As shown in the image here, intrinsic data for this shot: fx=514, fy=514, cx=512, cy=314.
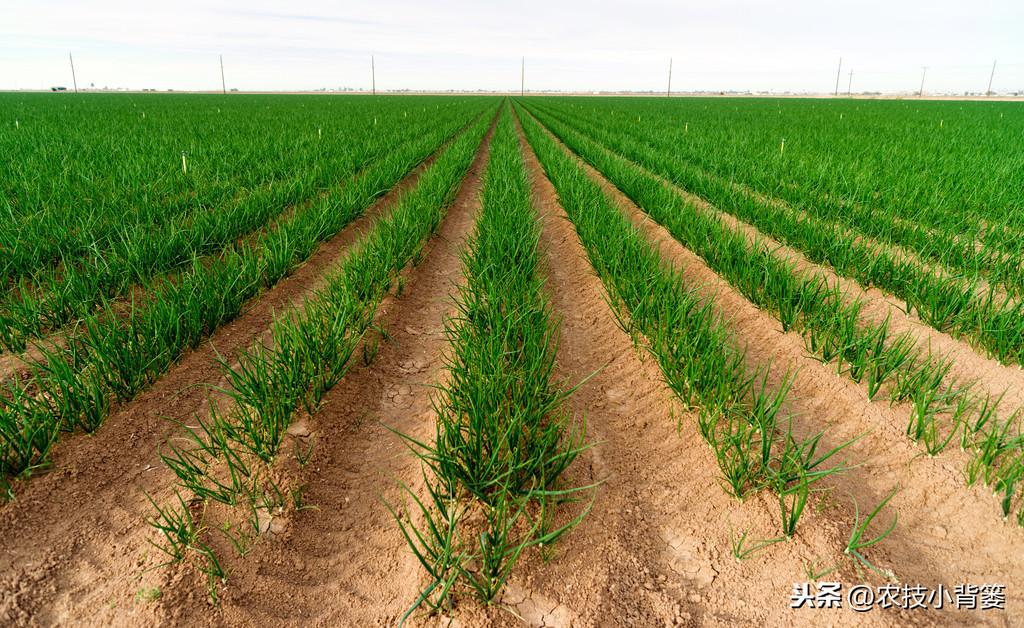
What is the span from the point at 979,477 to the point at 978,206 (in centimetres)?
442

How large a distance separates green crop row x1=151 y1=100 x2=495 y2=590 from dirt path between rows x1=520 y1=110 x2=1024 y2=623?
5.27 ft

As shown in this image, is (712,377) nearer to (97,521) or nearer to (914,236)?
(97,521)

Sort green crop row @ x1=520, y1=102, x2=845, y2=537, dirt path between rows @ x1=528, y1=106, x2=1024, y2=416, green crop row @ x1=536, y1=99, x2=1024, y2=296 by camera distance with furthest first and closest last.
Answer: green crop row @ x1=536, y1=99, x2=1024, y2=296
dirt path between rows @ x1=528, y1=106, x2=1024, y2=416
green crop row @ x1=520, y1=102, x2=845, y2=537

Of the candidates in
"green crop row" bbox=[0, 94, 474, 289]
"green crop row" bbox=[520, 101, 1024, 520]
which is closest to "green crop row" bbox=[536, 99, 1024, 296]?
"green crop row" bbox=[520, 101, 1024, 520]

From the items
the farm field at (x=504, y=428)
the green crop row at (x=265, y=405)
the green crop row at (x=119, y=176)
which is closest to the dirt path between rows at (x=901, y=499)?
the farm field at (x=504, y=428)

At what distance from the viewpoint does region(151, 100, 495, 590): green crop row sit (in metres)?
1.66

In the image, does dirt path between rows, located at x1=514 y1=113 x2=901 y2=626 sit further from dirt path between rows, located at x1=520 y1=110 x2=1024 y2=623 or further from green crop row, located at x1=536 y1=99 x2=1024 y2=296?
green crop row, located at x1=536 y1=99 x2=1024 y2=296

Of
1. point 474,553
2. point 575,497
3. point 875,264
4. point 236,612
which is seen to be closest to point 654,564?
point 575,497

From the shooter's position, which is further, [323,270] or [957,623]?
[323,270]

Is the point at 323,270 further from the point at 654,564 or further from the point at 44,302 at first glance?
the point at 654,564

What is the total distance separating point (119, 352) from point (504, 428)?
5.64ft

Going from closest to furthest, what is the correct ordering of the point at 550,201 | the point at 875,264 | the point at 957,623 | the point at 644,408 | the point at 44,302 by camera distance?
the point at 957,623 < the point at 644,408 < the point at 44,302 < the point at 875,264 < the point at 550,201

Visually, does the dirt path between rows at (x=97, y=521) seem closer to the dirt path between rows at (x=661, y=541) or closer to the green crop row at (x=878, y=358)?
the dirt path between rows at (x=661, y=541)

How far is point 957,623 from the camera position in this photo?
141cm
